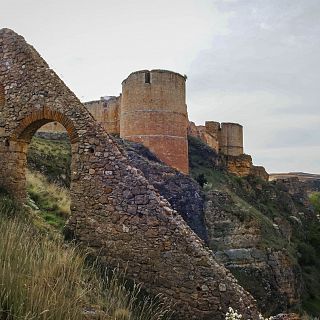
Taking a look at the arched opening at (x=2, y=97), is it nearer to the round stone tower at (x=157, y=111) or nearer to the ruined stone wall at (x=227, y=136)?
the round stone tower at (x=157, y=111)

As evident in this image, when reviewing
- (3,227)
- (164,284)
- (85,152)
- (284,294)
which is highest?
(85,152)

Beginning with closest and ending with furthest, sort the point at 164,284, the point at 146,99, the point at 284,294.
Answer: the point at 164,284 → the point at 284,294 → the point at 146,99

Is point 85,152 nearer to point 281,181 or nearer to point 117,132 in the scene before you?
point 117,132

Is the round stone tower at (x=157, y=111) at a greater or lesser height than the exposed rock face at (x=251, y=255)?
greater

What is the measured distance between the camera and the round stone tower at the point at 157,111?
18141 millimetres

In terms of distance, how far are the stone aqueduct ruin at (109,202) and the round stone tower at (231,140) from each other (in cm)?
2528

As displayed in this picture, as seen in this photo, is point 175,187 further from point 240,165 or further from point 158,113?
point 240,165

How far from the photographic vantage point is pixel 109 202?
7254 mm

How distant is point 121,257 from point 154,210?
1.03 m

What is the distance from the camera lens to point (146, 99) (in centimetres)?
1820

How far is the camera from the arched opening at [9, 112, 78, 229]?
8.15 meters

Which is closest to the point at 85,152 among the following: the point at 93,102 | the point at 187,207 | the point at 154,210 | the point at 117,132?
the point at 154,210

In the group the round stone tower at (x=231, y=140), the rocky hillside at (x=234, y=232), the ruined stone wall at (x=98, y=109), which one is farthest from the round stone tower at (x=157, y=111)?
the round stone tower at (x=231, y=140)

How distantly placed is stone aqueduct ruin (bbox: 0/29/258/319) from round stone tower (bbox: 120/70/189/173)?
33.1ft
